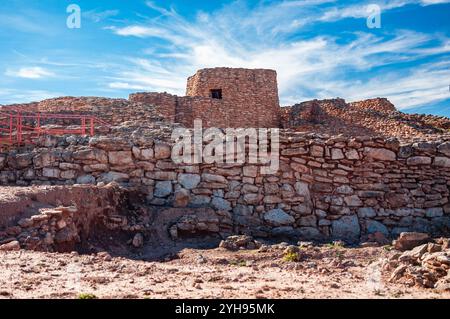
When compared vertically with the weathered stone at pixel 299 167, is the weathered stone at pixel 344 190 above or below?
below

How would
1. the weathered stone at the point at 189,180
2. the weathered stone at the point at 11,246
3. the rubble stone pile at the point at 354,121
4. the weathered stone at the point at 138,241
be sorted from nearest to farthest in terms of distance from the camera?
the weathered stone at the point at 11,246 → the weathered stone at the point at 138,241 → the weathered stone at the point at 189,180 → the rubble stone pile at the point at 354,121

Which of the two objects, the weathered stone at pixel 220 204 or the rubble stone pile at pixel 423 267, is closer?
the rubble stone pile at pixel 423 267

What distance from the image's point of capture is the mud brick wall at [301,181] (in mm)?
9211

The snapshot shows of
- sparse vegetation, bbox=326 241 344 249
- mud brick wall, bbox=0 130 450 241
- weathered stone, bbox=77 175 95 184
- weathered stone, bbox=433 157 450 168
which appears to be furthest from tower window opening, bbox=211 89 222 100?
sparse vegetation, bbox=326 241 344 249

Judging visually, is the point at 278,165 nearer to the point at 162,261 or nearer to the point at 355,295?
the point at 162,261

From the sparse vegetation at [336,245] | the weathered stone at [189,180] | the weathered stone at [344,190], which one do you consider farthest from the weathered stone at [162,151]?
the sparse vegetation at [336,245]

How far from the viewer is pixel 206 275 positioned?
19.4ft

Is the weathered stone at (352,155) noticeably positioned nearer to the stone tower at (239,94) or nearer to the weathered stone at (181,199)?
the weathered stone at (181,199)

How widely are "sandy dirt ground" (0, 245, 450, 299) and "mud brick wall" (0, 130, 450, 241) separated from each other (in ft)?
5.31

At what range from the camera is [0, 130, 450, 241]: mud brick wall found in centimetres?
921

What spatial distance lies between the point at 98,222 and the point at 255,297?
13.6 feet

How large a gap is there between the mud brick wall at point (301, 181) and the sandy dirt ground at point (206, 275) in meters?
1.62

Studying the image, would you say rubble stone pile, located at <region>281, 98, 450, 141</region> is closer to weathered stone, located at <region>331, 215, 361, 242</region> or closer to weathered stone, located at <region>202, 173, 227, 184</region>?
weathered stone, located at <region>331, 215, 361, 242</region>
